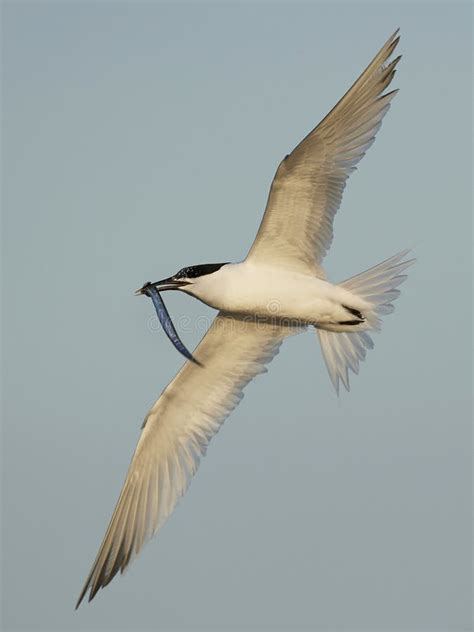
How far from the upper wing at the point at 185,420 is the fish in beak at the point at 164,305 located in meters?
0.80

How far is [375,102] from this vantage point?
1077cm

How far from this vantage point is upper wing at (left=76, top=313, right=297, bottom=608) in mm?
12078

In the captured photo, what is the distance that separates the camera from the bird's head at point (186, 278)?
11.3m

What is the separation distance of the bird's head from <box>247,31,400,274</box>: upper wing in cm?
46

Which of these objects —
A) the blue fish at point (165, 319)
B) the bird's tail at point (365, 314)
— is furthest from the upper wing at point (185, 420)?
the blue fish at point (165, 319)

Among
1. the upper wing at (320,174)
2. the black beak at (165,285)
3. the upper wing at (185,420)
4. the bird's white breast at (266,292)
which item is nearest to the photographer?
the upper wing at (320,174)

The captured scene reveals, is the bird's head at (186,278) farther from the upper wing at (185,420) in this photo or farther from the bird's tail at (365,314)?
the bird's tail at (365,314)

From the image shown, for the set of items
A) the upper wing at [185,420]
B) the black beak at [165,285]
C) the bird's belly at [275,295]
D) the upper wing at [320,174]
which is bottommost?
the upper wing at [185,420]

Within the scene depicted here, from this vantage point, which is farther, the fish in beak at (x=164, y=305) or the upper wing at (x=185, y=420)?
the upper wing at (x=185, y=420)

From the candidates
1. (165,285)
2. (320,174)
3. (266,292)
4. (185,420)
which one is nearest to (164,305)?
(165,285)

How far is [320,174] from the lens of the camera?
10953 mm

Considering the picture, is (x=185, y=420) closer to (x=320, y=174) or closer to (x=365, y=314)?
(x=365, y=314)

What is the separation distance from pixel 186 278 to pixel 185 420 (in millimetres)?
1779

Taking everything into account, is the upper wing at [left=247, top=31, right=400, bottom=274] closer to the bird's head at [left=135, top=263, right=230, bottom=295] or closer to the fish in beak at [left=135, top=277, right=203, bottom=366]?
the bird's head at [left=135, top=263, right=230, bottom=295]
